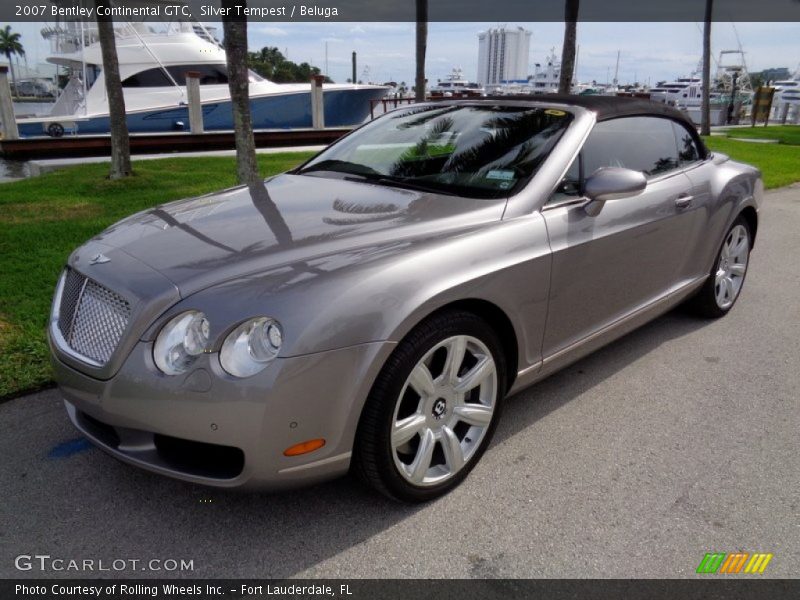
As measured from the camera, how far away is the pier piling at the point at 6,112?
14506 millimetres

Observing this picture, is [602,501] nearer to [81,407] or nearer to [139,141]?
[81,407]

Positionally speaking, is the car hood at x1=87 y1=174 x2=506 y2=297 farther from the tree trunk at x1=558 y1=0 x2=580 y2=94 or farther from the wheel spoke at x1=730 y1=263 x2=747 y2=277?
the tree trunk at x1=558 y1=0 x2=580 y2=94

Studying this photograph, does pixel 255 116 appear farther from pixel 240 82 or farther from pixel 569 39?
pixel 240 82

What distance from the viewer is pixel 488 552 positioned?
2357 mm

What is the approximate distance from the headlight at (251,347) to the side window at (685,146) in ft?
10.1

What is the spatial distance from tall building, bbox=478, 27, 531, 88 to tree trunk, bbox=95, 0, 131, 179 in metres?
85.0

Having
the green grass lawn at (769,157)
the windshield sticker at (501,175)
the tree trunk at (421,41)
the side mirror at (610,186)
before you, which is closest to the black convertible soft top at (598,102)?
the side mirror at (610,186)

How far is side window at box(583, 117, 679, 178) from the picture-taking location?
3367 millimetres

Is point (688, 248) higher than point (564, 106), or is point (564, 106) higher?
point (564, 106)

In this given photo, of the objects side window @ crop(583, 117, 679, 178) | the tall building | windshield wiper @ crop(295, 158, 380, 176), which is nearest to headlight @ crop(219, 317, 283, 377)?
windshield wiper @ crop(295, 158, 380, 176)

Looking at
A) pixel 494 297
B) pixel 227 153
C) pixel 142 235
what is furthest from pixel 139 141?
pixel 494 297

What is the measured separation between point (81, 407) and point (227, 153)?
1212 centimetres

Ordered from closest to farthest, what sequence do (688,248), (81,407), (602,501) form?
(81,407), (602,501), (688,248)

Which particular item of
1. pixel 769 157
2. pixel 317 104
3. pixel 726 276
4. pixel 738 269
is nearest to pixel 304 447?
pixel 726 276
